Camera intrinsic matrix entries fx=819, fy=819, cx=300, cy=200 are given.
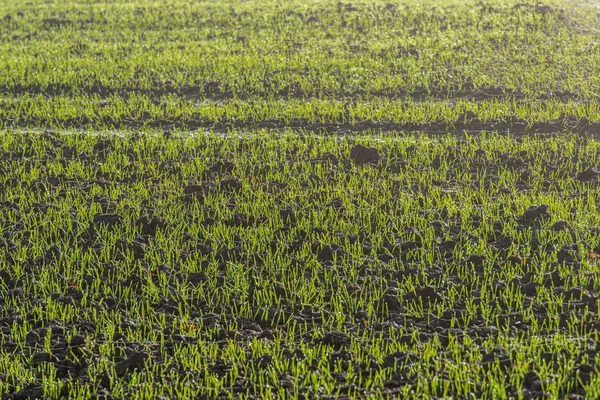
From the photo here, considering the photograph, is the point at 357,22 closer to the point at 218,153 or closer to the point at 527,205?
the point at 218,153

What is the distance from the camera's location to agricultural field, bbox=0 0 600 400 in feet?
13.7

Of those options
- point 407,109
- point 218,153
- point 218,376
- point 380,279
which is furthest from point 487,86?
point 218,376

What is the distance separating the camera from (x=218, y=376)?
4.13 meters

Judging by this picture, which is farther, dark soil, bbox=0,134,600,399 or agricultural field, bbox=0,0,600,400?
dark soil, bbox=0,134,600,399

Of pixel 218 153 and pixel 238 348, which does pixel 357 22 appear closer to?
pixel 218 153

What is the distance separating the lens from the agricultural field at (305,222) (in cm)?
417

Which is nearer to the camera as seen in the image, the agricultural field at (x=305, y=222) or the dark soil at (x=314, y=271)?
the agricultural field at (x=305, y=222)

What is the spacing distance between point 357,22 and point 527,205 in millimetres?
7996

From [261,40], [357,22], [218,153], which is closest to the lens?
[218,153]

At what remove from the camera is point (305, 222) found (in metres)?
5.86

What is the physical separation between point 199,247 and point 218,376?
1.57m

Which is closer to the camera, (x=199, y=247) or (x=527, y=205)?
(x=199, y=247)

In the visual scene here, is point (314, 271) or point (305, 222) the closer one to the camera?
point (314, 271)

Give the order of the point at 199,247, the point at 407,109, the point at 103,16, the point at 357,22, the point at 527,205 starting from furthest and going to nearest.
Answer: the point at 103,16 → the point at 357,22 → the point at 407,109 → the point at 527,205 → the point at 199,247
